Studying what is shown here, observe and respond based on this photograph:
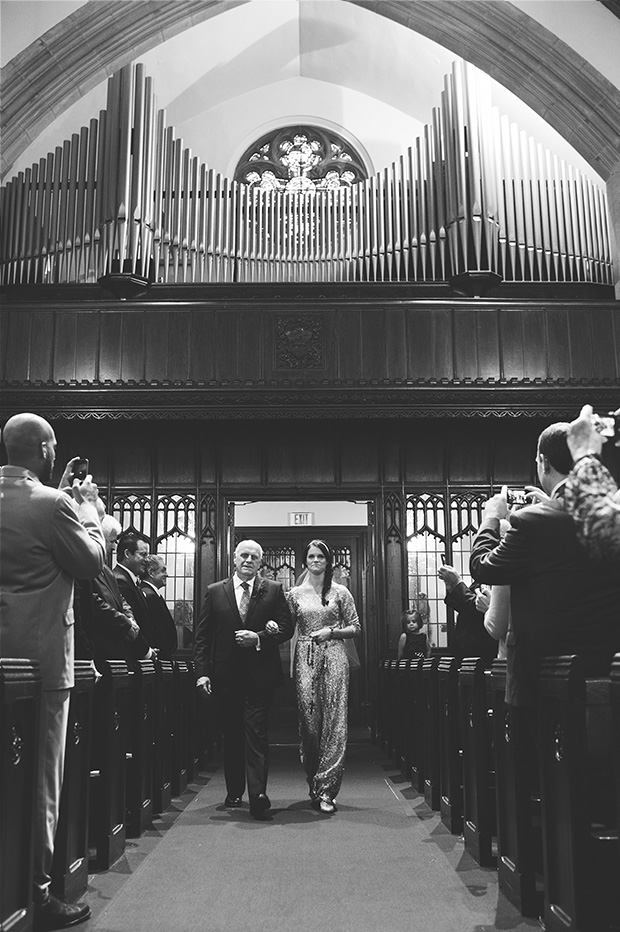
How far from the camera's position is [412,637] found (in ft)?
33.2

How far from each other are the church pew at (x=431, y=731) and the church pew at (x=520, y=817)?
2131mm

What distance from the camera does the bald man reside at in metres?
3.42

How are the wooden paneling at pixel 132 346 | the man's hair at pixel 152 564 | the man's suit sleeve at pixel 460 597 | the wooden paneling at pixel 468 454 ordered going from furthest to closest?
the wooden paneling at pixel 468 454 → the wooden paneling at pixel 132 346 → the man's hair at pixel 152 564 → the man's suit sleeve at pixel 460 597

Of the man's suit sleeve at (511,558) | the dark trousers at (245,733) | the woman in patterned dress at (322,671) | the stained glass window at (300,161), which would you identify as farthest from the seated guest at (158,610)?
the stained glass window at (300,161)

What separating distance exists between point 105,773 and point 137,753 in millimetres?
879

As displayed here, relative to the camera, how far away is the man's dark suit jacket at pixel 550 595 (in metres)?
3.36

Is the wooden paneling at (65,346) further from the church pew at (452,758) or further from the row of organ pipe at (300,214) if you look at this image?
the church pew at (452,758)

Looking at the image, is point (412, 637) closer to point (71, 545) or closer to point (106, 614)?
point (106, 614)

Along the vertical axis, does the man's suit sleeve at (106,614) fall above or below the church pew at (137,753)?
above

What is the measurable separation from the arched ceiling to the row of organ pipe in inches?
15.8

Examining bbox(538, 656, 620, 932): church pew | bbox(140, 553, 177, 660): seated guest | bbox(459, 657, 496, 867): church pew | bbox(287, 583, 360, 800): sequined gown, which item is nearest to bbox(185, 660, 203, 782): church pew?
bbox(140, 553, 177, 660): seated guest

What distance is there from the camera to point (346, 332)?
412 inches

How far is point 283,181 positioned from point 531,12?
4.63 metres

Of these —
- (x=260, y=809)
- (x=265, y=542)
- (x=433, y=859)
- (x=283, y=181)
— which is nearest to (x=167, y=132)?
(x=283, y=181)
